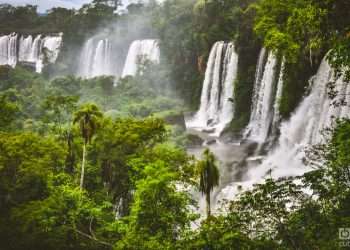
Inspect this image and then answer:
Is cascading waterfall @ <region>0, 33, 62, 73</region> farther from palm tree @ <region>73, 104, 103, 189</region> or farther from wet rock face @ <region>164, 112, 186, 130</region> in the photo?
palm tree @ <region>73, 104, 103, 189</region>

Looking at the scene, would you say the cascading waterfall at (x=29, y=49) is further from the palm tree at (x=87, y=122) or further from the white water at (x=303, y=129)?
the palm tree at (x=87, y=122)

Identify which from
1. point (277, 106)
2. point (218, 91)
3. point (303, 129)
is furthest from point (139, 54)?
point (303, 129)

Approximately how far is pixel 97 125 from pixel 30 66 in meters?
69.4

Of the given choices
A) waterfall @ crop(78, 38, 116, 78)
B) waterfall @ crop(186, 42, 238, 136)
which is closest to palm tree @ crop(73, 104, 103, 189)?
waterfall @ crop(186, 42, 238, 136)

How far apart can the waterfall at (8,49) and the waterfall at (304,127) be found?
74957 mm

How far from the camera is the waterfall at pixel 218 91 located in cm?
4797

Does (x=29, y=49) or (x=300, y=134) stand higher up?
(x=29, y=49)

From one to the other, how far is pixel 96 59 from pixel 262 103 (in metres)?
48.8

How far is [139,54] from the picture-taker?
71250 millimetres

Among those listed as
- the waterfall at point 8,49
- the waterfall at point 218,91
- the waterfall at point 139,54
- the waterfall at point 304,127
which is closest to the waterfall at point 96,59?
the waterfall at point 139,54

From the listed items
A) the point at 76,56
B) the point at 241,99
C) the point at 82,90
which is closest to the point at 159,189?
the point at 241,99

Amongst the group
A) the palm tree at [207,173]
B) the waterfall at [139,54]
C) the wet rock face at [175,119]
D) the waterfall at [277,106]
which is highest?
the waterfall at [139,54]

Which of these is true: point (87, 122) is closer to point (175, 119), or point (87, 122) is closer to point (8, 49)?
point (175, 119)

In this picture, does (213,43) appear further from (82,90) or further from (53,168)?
(53,168)
